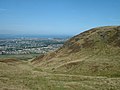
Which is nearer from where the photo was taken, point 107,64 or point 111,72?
point 111,72

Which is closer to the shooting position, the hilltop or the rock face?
the hilltop

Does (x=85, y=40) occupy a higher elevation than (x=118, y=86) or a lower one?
higher

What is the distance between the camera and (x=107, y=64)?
52719 mm

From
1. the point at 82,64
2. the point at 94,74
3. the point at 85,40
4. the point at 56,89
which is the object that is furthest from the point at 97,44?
the point at 56,89

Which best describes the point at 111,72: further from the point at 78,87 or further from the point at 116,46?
the point at 116,46

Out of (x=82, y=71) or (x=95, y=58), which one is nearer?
(x=82, y=71)

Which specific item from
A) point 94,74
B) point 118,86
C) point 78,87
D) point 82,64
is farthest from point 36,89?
point 82,64

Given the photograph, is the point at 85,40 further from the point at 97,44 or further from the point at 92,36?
the point at 97,44

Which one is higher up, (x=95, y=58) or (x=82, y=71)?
(x=95, y=58)

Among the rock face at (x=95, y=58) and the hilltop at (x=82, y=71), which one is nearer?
the hilltop at (x=82, y=71)

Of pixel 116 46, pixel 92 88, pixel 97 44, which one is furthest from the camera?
pixel 97 44

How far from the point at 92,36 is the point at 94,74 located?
41479 mm

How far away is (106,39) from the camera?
79625 mm

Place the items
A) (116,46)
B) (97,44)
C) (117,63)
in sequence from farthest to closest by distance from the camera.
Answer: (97,44), (116,46), (117,63)
